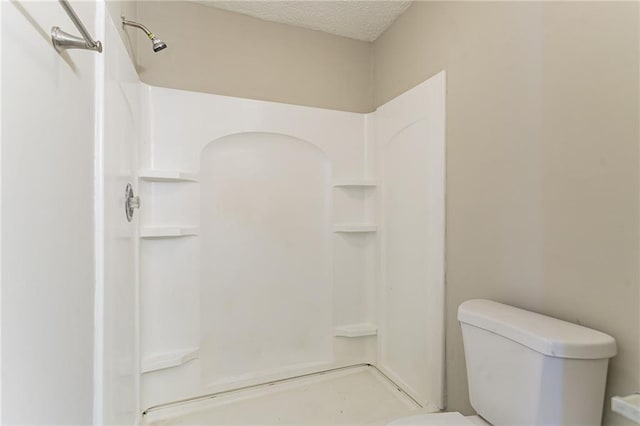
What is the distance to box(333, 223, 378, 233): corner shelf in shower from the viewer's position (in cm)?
194

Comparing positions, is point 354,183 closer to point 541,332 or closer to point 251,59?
point 251,59

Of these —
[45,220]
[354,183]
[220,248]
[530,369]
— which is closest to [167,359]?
[220,248]

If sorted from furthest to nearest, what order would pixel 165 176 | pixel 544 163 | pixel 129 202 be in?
pixel 165 176 → pixel 129 202 → pixel 544 163

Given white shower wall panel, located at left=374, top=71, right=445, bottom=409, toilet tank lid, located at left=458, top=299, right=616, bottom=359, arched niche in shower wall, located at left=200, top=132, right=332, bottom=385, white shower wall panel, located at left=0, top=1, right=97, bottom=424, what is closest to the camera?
white shower wall panel, located at left=0, top=1, right=97, bottom=424

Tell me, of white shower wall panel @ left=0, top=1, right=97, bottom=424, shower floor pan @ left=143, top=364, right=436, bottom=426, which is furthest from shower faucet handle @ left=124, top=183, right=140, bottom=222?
shower floor pan @ left=143, top=364, right=436, bottom=426

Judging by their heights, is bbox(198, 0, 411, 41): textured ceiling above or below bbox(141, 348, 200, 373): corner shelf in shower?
above

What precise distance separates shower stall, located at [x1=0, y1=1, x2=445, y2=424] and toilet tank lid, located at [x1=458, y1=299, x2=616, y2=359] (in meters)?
0.39

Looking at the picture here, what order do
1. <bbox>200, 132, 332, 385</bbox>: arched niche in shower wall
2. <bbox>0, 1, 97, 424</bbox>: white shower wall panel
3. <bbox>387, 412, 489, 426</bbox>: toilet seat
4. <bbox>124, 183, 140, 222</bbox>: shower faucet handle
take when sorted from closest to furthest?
<bbox>0, 1, 97, 424</bbox>: white shower wall panel → <bbox>387, 412, 489, 426</bbox>: toilet seat → <bbox>124, 183, 140, 222</bbox>: shower faucet handle → <bbox>200, 132, 332, 385</bbox>: arched niche in shower wall

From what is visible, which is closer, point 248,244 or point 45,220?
point 45,220

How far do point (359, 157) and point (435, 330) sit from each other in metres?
1.11

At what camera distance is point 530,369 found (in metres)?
0.87

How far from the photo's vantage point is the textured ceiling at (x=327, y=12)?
65.4 inches

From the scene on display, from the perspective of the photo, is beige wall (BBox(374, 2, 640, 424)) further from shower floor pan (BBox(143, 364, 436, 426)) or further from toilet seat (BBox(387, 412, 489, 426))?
shower floor pan (BBox(143, 364, 436, 426))

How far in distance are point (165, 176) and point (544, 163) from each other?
62.5 inches
